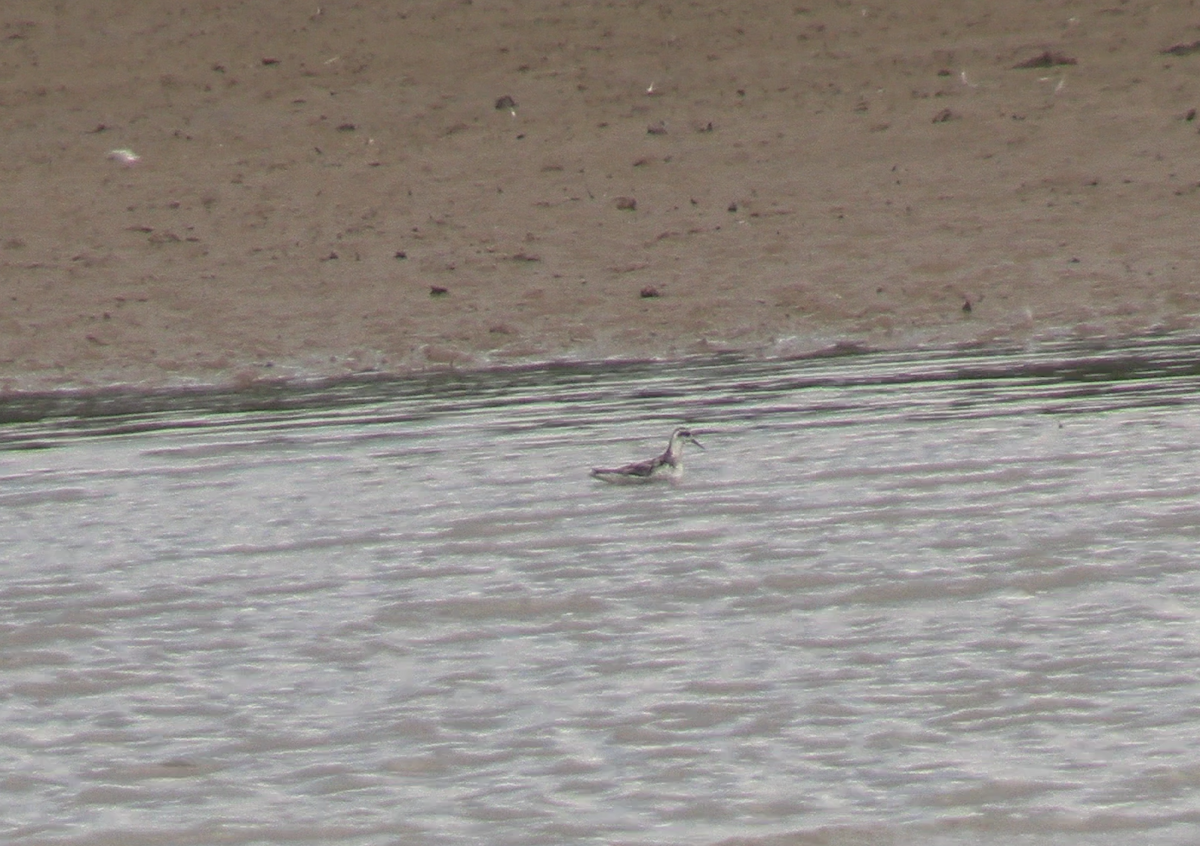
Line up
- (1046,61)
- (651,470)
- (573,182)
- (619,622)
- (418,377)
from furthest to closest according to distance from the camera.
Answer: (1046,61)
(573,182)
(418,377)
(651,470)
(619,622)

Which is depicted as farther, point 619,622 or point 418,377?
point 418,377

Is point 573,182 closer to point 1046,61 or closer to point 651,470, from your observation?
point 1046,61

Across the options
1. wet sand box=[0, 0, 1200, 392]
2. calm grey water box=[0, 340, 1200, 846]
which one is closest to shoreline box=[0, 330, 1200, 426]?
wet sand box=[0, 0, 1200, 392]

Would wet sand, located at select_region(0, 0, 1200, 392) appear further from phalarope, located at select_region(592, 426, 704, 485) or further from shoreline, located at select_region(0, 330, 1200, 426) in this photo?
phalarope, located at select_region(592, 426, 704, 485)

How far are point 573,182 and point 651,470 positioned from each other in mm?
8508

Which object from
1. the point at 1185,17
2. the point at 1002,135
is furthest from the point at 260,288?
the point at 1185,17

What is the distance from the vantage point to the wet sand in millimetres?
14484

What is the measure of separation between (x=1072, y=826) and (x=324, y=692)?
2478 mm

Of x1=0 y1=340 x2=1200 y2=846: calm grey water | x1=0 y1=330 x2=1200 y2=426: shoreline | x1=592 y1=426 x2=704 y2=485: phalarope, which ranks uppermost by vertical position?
x1=0 y1=330 x2=1200 y2=426: shoreline

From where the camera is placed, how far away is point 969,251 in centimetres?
1562

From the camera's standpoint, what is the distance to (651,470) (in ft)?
32.0

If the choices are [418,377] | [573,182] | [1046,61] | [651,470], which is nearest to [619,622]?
[651,470]

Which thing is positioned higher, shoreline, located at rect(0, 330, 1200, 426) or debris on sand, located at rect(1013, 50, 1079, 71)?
debris on sand, located at rect(1013, 50, 1079, 71)

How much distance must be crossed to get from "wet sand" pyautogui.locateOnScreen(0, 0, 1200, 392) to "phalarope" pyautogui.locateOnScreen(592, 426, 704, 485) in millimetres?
3949
